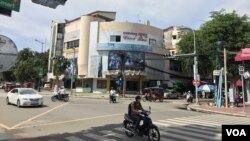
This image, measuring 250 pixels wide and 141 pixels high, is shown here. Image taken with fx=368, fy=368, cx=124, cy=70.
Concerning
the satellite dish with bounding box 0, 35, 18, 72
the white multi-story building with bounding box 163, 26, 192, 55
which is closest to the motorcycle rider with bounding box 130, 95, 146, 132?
the satellite dish with bounding box 0, 35, 18, 72

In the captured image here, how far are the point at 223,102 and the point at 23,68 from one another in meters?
62.0

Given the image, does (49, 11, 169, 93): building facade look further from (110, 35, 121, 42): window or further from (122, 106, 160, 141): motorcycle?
(122, 106, 160, 141): motorcycle

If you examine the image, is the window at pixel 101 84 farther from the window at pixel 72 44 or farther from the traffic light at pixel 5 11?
the traffic light at pixel 5 11

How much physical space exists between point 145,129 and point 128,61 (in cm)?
5234

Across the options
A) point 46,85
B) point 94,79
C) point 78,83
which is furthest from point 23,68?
point 94,79

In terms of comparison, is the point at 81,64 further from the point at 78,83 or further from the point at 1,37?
the point at 1,37

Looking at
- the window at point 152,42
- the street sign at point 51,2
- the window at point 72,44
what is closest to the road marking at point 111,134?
the street sign at point 51,2

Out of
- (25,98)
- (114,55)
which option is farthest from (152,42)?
(25,98)

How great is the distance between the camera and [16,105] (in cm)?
2823

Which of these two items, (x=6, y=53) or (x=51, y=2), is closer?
(x=6, y=53)

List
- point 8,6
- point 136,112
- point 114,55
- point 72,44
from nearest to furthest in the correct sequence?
point 8,6, point 136,112, point 114,55, point 72,44

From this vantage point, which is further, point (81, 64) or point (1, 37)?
point (81, 64)

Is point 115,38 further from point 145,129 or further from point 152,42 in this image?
point 145,129

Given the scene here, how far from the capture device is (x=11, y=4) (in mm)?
10742
